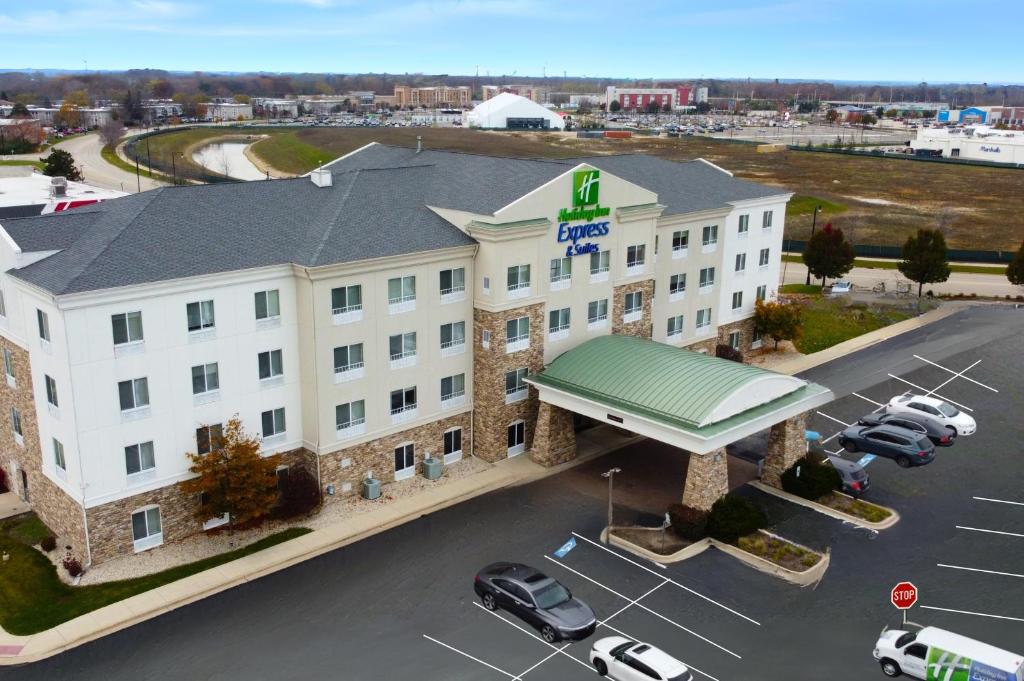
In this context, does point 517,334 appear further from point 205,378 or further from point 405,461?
point 205,378

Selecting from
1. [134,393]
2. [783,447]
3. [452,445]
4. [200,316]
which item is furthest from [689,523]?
[134,393]

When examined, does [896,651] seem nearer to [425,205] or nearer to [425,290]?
[425,290]

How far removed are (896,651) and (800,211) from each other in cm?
10414

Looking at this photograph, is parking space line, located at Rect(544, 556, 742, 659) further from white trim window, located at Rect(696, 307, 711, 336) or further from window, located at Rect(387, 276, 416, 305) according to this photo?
white trim window, located at Rect(696, 307, 711, 336)

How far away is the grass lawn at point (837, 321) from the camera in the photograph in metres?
67.3

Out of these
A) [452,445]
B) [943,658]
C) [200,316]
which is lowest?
[452,445]

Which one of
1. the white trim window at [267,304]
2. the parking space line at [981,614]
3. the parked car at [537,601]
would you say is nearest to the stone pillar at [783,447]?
the parking space line at [981,614]

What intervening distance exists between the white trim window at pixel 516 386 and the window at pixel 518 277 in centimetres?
428

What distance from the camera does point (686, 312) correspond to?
5712cm

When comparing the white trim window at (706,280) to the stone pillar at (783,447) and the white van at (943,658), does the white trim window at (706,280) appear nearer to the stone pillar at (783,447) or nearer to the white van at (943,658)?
the stone pillar at (783,447)

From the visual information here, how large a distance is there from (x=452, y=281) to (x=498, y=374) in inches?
203

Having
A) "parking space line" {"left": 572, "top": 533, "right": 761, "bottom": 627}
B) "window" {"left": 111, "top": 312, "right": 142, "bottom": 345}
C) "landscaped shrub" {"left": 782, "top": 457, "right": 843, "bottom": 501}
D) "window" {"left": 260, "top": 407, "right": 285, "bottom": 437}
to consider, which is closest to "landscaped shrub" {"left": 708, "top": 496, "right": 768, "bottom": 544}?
"parking space line" {"left": 572, "top": 533, "right": 761, "bottom": 627}

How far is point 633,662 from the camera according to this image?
2819 centimetres

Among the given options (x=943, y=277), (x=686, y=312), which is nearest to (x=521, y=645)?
(x=686, y=312)
